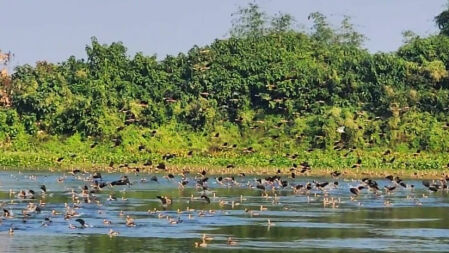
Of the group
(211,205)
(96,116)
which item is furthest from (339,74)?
(211,205)

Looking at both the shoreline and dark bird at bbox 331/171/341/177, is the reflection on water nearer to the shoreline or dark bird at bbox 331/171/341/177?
dark bird at bbox 331/171/341/177

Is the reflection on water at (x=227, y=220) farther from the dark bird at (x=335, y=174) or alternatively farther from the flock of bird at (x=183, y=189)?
the dark bird at (x=335, y=174)

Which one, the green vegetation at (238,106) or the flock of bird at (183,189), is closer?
the flock of bird at (183,189)

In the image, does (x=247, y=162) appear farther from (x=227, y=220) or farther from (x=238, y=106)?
(x=227, y=220)

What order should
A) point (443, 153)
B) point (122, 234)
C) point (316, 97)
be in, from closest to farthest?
point (122, 234) → point (443, 153) → point (316, 97)

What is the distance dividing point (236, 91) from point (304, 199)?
33982mm

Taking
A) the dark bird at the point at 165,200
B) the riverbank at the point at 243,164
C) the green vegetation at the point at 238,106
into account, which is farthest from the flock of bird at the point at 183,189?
the green vegetation at the point at 238,106

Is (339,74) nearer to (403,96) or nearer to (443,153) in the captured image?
(403,96)

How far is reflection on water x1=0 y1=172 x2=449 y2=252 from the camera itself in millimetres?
36812

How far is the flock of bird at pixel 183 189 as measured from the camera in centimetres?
4403

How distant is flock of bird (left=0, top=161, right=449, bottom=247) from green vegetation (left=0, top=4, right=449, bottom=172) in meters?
7.55

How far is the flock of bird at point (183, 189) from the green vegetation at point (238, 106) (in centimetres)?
755

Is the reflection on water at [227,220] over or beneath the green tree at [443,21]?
beneath

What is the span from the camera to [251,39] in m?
95.9
